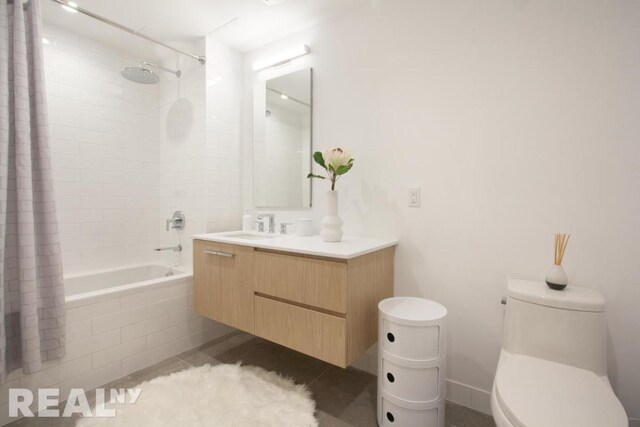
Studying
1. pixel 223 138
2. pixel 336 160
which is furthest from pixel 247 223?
pixel 336 160

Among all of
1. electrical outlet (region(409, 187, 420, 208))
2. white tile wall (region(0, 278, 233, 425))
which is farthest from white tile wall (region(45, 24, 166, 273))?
electrical outlet (region(409, 187, 420, 208))

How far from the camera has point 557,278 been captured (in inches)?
49.3

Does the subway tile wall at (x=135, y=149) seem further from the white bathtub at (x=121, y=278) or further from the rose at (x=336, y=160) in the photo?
the rose at (x=336, y=160)

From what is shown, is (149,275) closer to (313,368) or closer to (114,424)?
(114,424)

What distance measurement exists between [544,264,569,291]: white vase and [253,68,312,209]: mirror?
4.72 ft

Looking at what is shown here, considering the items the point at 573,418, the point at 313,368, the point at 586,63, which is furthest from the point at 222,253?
the point at 586,63

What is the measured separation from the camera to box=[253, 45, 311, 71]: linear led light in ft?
7.01

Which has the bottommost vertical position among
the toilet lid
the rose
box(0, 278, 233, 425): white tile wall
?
box(0, 278, 233, 425): white tile wall

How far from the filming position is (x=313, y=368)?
1915 millimetres

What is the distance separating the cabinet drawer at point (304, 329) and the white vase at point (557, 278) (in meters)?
0.91

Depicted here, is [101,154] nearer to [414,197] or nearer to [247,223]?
[247,223]

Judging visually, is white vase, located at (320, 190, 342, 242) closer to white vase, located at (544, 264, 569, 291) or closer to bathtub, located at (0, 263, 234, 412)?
white vase, located at (544, 264, 569, 291)

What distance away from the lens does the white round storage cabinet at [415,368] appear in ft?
4.24

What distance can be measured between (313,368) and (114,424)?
1061 millimetres
